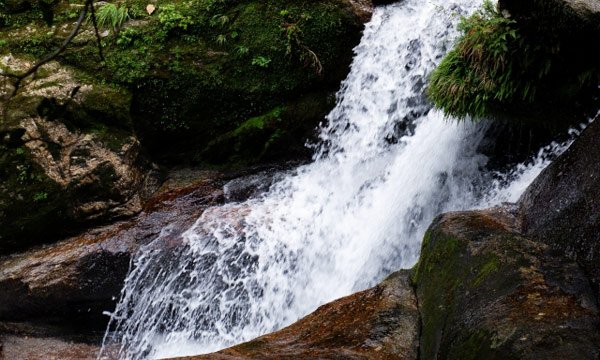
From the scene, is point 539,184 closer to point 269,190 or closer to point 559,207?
point 559,207

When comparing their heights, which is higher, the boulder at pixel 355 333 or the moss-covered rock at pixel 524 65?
the moss-covered rock at pixel 524 65

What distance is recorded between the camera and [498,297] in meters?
3.53

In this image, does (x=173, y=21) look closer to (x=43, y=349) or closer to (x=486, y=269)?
(x=43, y=349)

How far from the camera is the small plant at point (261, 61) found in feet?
31.1

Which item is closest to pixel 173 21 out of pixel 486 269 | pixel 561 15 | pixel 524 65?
pixel 524 65

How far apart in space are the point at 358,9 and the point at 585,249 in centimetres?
755

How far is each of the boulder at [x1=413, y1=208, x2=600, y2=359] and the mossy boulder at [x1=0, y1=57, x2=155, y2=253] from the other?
19.0 feet

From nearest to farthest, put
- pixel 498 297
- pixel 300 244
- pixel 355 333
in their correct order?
pixel 498 297, pixel 355 333, pixel 300 244

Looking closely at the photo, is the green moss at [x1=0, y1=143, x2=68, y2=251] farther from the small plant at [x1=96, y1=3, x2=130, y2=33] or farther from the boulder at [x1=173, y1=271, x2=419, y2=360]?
the boulder at [x1=173, y1=271, x2=419, y2=360]

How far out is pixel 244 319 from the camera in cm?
712

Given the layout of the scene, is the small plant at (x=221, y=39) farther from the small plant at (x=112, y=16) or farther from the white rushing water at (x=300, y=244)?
the white rushing water at (x=300, y=244)

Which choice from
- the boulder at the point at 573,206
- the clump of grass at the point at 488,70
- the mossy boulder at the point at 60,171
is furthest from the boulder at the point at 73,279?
the boulder at the point at 573,206

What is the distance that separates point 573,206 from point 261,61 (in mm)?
6683

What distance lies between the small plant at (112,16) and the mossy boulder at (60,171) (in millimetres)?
1303
